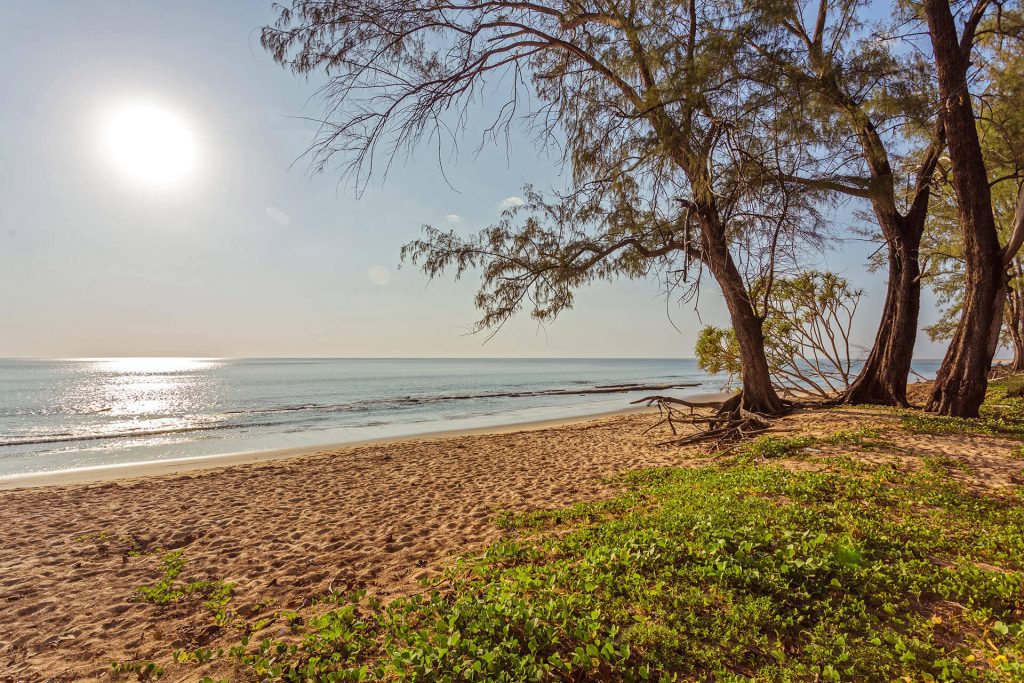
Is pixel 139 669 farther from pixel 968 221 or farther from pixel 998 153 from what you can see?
pixel 998 153

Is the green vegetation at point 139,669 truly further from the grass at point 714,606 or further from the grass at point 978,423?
the grass at point 978,423

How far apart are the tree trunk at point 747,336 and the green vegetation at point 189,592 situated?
937 centimetres

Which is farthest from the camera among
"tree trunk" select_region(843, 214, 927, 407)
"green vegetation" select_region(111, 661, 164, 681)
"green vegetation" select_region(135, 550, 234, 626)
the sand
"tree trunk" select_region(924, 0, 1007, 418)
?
"tree trunk" select_region(843, 214, 927, 407)

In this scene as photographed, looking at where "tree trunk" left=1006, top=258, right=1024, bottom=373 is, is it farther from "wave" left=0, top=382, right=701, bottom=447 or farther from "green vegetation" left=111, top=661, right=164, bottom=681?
"green vegetation" left=111, top=661, right=164, bottom=681

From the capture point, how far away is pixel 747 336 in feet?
35.2

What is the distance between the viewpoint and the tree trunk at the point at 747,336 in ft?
33.3

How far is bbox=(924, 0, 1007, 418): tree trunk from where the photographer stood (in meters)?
8.28

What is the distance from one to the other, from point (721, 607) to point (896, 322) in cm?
1163

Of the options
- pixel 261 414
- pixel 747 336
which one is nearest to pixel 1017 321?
pixel 747 336

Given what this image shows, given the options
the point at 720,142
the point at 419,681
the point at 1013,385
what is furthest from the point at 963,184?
the point at 419,681

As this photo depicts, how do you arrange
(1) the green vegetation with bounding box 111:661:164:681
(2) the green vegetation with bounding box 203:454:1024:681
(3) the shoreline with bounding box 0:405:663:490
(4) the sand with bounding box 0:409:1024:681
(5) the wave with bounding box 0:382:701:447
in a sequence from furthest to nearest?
(5) the wave with bounding box 0:382:701:447, (3) the shoreline with bounding box 0:405:663:490, (4) the sand with bounding box 0:409:1024:681, (1) the green vegetation with bounding box 111:661:164:681, (2) the green vegetation with bounding box 203:454:1024:681

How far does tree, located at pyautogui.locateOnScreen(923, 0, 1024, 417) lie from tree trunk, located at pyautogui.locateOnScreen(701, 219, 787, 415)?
10.3 feet

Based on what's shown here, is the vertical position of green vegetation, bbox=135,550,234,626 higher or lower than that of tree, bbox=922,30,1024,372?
lower

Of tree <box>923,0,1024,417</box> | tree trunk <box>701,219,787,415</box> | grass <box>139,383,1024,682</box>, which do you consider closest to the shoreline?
grass <box>139,383,1024,682</box>
